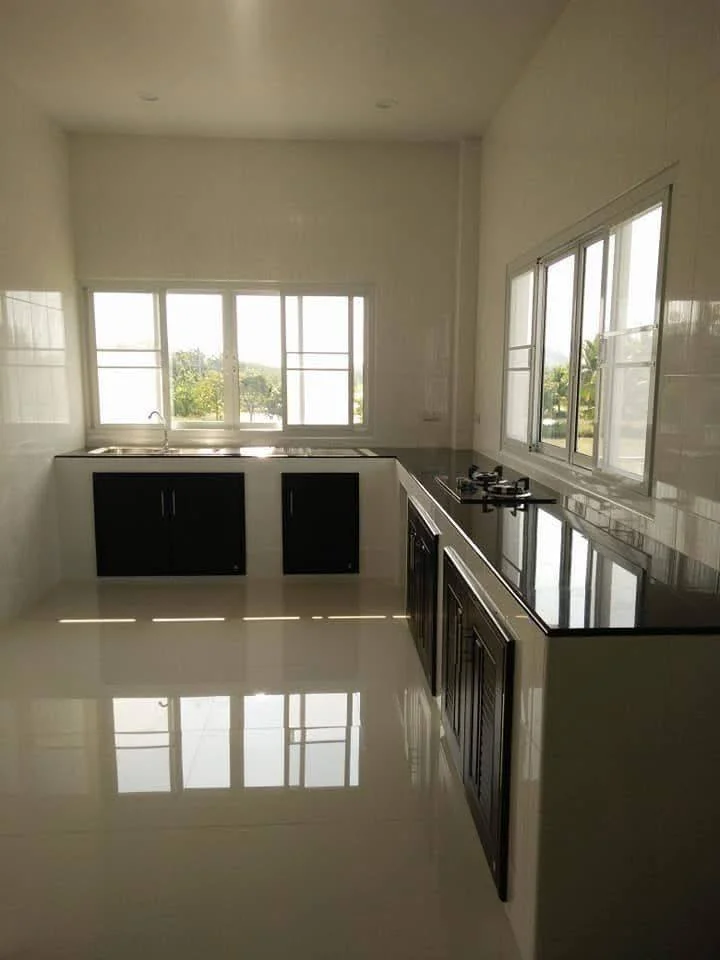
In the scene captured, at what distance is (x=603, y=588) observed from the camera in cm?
181

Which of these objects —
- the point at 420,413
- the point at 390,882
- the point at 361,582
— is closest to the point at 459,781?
the point at 390,882

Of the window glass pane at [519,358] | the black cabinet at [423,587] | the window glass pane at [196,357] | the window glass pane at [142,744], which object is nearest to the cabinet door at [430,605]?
the black cabinet at [423,587]

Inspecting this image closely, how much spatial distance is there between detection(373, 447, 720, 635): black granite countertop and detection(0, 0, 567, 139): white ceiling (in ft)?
7.90

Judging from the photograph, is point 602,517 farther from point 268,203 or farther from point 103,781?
point 268,203

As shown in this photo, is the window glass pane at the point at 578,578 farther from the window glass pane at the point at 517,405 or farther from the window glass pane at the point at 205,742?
the window glass pane at the point at 517,405

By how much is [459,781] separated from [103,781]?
4.21 feet

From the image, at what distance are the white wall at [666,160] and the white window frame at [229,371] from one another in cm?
200

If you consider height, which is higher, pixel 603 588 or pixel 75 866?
pixel 603 588

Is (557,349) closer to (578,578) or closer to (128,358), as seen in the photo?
(578,578)

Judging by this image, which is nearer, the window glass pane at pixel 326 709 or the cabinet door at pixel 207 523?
the window glass pane at pixel 326 709

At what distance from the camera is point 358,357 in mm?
5477

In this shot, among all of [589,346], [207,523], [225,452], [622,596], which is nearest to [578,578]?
[622,596]

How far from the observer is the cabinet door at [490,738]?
5.99 ft

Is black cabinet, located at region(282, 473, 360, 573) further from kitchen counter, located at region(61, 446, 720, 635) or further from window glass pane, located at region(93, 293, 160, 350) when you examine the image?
kitchen counter, located at region(61, 446, 720, 635)
